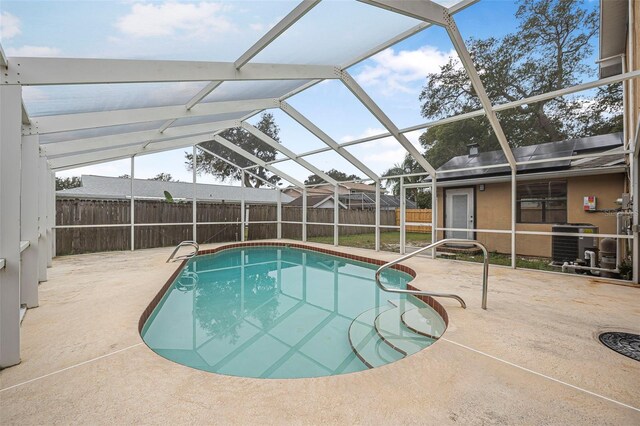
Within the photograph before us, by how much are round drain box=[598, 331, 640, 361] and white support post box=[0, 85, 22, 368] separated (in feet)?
16.4

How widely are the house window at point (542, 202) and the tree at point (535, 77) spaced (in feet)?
24.1

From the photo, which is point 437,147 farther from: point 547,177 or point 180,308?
point 180,308

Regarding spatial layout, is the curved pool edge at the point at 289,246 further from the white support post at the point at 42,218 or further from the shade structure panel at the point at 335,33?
the shade structure panel at the point at 335,33

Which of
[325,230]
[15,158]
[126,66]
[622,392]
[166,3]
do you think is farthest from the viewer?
[325,230]

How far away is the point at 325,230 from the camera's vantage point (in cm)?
1563

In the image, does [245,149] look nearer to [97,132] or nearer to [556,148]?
[97,132]

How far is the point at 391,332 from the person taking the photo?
3.61 metres

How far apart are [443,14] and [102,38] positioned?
418 centimetres

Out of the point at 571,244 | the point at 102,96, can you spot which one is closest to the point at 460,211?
the point at 571,244

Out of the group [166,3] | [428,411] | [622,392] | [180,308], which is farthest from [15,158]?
[622,392]

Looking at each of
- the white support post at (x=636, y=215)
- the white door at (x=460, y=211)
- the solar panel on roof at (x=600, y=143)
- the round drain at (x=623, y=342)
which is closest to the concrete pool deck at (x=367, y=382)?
the round drain at (x=623, y=342)

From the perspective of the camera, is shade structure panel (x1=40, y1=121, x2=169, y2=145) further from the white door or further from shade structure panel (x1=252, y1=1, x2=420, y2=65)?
the white door

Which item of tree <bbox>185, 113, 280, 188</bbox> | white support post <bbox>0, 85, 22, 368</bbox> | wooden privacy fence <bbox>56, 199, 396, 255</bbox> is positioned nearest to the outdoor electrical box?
wooden privacy fence <bbox>56, 199, 396, 255</bbox>

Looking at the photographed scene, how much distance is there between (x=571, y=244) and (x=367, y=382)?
7185mm
